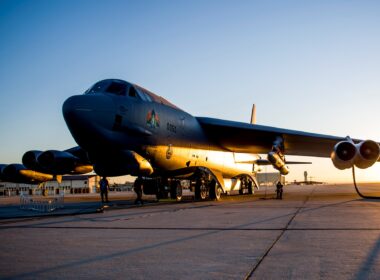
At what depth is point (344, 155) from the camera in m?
12.9

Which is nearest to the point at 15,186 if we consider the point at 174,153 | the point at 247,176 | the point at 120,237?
the point at 247,176

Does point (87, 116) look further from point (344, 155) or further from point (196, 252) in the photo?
point (344, 155)

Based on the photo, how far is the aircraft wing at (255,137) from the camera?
1708 cm

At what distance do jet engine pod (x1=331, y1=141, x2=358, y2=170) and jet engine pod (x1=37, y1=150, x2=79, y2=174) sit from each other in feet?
36.0

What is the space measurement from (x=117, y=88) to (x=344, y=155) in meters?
7.67

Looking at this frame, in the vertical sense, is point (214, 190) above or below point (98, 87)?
below

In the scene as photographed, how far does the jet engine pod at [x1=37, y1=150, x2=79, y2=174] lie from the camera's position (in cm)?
1742

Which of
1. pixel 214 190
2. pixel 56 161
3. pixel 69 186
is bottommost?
pixel 69 186

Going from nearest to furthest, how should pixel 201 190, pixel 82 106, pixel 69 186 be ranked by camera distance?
1. pixel 82 106
2. pixel 201 190
3. pixel 69 186

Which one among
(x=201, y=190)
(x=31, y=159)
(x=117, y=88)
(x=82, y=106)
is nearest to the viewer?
(x=82, y=106)

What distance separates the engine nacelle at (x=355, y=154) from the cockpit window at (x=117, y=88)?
7.16m

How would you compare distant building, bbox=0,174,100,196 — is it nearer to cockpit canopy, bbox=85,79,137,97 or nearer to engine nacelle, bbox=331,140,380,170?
cockpit canopy, bbox=85,79,137,97

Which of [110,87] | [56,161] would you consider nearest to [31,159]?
[56,161]

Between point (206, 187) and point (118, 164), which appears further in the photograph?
point (206, 187)
